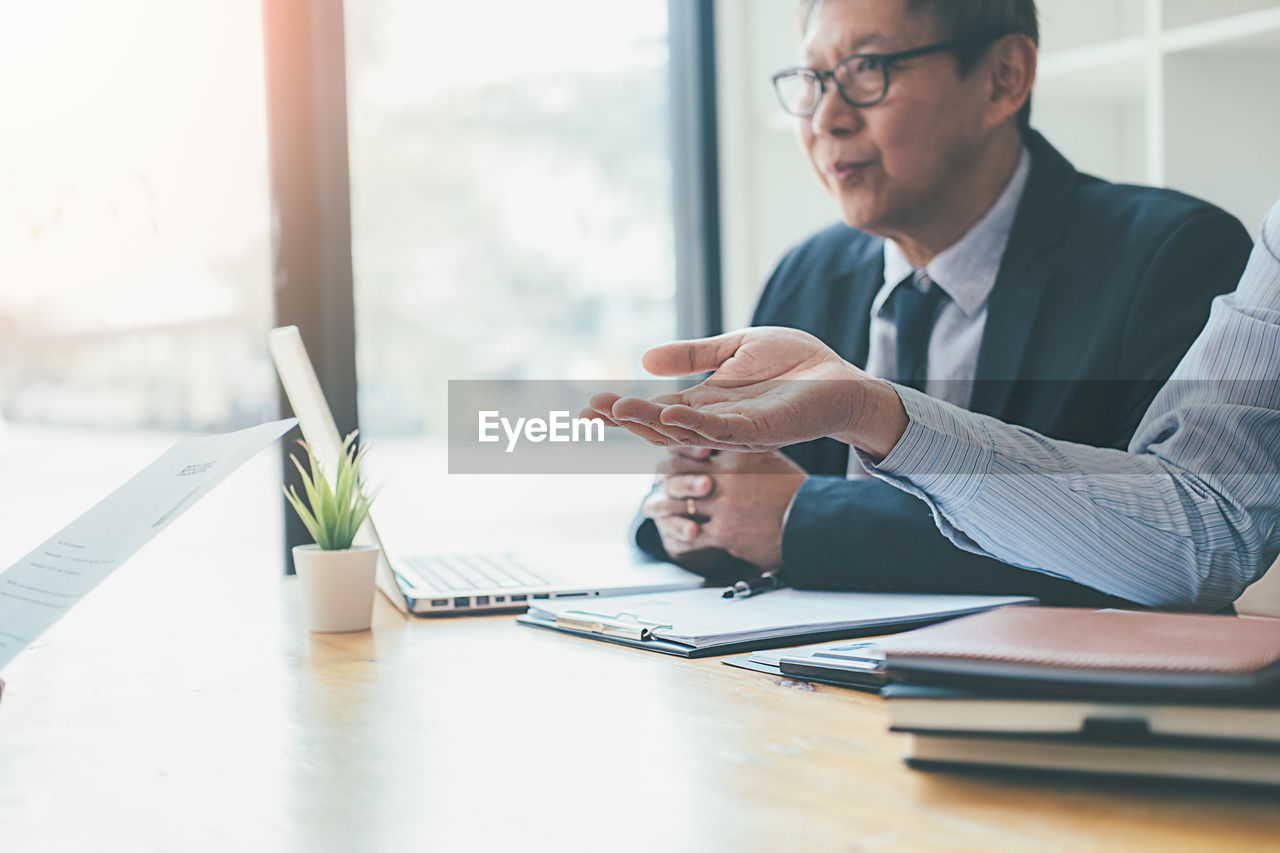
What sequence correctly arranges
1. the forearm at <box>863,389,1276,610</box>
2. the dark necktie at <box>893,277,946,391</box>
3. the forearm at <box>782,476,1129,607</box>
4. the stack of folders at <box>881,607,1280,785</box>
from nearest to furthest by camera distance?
the stack of folders at <box>881,607,1280,785</box> < the forearm at <box>863,389,1276,610</box> < the forearm at <box>782,476,1129,607</box> < the dark necktie at <box>893,277,946,391</box>

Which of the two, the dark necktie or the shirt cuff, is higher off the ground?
the dark necktie

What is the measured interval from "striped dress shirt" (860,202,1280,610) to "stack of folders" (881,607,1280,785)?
400 mm

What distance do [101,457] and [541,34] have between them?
→ 1.19 meters

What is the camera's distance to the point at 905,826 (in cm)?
52

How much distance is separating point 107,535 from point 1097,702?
676 millimetres

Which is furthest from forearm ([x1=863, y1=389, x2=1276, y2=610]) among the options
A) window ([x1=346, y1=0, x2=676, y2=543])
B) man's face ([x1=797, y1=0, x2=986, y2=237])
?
window ([x1=346, y1=0, x2=676, y2=543])

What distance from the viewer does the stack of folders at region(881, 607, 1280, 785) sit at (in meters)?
0.52

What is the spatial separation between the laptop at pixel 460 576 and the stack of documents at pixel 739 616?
0.07 m

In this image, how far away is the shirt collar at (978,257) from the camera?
163cm

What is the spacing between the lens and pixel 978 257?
164 centimetres

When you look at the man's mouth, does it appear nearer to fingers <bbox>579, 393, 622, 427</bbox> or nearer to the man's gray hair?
the man's gray hair

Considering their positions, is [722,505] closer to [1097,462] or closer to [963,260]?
[1097,462]

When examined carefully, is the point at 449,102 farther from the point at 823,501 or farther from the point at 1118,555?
the point at 1118,555

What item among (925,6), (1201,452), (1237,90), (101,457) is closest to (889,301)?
(925,6)
